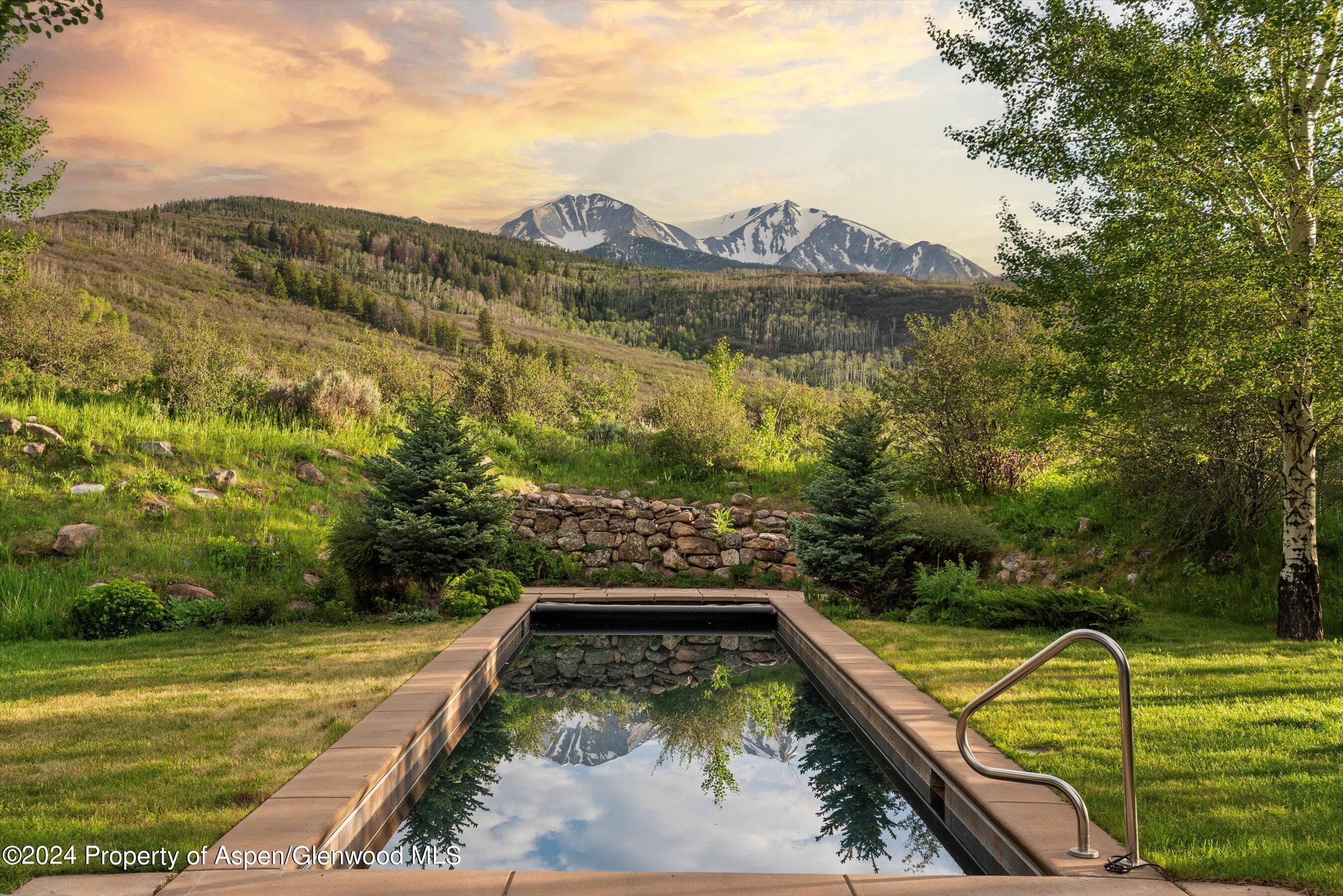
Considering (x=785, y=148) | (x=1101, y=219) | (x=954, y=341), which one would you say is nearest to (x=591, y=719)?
(x=1101, y=219)

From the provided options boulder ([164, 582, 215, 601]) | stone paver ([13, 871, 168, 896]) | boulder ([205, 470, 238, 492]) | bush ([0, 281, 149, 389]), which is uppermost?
bush ([0, 281, 149, 389])

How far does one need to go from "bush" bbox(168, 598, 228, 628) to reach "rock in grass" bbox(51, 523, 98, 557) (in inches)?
60.7

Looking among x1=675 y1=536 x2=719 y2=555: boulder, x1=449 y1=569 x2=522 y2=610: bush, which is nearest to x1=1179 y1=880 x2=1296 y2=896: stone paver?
x1=449 y1=569 x2=522 y2=610: bush

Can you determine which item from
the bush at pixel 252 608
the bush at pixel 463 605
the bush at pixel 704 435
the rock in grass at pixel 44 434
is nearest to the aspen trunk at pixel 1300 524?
the bush at pixel 704 435

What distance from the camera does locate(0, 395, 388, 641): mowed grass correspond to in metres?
8.09

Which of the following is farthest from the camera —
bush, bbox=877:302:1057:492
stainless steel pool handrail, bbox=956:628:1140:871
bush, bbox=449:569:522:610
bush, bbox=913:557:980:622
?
bush, bbox=877:302:1057:492

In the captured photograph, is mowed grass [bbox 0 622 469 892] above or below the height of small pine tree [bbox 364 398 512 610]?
below

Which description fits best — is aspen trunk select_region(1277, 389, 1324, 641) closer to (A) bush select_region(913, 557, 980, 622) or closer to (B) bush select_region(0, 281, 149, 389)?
(A) bush select_region(913, 557, 980, 622)

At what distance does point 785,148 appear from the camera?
62.5ft

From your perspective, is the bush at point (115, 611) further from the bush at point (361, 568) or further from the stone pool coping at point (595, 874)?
the stone pool coping at point (595, 874)

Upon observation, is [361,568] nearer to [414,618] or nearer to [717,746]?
[414,618]

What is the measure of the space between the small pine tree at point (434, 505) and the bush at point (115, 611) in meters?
2.17

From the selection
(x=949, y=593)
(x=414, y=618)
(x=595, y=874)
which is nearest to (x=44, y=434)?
(x=414, y=618)

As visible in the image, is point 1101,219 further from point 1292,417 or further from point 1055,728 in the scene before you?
point 1055,728
